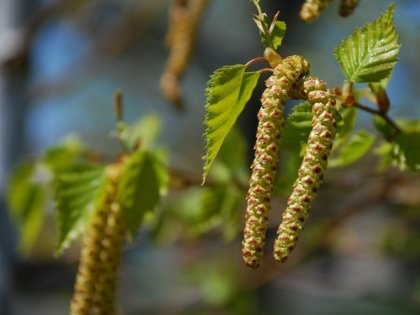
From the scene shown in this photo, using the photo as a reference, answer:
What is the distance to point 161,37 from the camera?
3967mm

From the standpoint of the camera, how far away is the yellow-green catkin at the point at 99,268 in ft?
2.31

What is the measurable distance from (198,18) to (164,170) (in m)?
0.37

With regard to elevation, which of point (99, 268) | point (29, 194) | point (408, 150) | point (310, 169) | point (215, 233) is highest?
point (310, 169)

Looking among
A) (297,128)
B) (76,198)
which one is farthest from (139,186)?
(297,128)

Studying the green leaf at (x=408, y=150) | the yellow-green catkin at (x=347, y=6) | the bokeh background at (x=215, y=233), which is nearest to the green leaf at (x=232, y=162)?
the bokeh background at (x=215, y=233)

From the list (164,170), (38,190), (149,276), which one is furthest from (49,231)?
(164,170)

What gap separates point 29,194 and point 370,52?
609mm

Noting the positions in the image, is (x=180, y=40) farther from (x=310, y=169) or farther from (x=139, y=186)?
(x=310, y=169)

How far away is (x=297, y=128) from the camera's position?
2.01 ft

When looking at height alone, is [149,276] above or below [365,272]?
below

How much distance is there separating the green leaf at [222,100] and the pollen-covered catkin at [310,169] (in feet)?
0.19

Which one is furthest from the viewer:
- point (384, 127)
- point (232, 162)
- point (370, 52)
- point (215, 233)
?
point (215, 233)

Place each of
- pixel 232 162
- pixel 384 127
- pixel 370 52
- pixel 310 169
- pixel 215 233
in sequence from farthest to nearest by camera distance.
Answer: pixel 215 233
pixel 232 162
pixel 384 127
pixel 370 52
pixel 310 169

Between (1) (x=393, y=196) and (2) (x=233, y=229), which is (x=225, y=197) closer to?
(2) (x=233, y=229)
